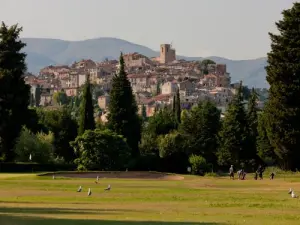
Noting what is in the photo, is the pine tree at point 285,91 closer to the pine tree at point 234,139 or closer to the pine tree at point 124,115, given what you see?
the pine tree at point 234,139

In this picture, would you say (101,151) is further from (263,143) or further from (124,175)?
(263,143)

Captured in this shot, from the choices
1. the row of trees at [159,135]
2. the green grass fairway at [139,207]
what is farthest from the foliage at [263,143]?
Answer: the green grass fairway at [139,207]

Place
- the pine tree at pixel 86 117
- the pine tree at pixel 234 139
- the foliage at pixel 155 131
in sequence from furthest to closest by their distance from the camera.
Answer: the foliage at pixel 155 131, the pine tree at pixel 86 117, the pine tree at pixel 234 139

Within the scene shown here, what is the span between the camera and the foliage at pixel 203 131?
88.6 metres

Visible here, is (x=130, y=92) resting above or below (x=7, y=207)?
above

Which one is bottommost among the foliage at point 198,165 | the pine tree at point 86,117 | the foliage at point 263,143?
the foliage at point 198,165

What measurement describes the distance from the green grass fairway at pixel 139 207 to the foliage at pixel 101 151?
29.2 meters

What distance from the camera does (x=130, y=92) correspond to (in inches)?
3413

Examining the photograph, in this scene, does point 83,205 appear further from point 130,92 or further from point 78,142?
point 130,92

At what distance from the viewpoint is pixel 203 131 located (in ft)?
296

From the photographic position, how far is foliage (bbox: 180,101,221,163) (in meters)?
88.6

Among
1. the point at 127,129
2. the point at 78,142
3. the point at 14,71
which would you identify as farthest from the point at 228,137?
the point at 14,71

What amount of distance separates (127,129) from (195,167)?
11997mm

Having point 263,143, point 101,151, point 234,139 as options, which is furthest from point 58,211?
point 234,139
